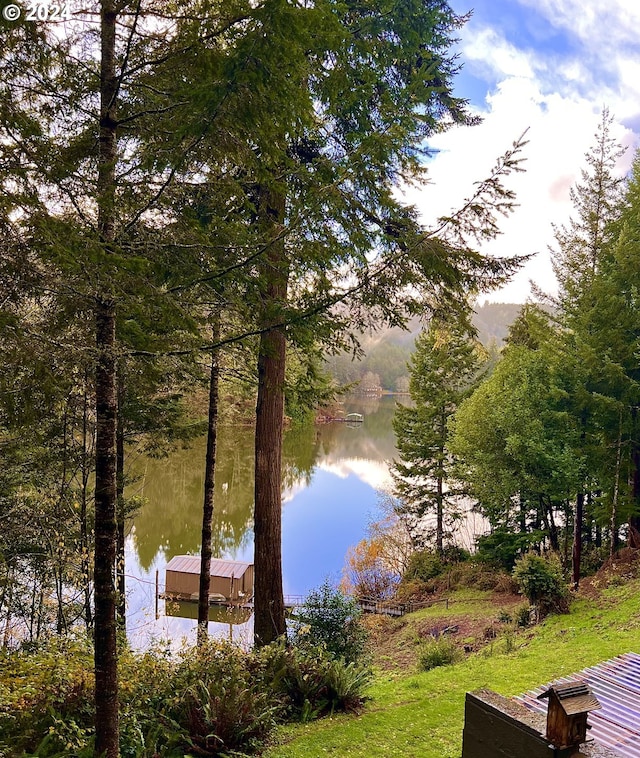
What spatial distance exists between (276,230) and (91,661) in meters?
4.06

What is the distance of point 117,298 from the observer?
2762 millimetres

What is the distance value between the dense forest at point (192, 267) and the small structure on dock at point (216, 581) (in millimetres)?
7461

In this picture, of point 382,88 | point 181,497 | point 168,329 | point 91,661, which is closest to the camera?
point 168,329

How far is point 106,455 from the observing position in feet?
9.96

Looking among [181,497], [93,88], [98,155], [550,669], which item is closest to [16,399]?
[98,155]

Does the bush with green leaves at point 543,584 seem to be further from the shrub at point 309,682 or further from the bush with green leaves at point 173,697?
the shrub at point 309,682

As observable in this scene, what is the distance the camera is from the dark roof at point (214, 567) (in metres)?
14.6

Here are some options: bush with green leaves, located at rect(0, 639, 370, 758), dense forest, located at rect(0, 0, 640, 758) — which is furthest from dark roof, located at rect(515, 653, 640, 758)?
dense forest, located at rect(0, 0, 640, 758)

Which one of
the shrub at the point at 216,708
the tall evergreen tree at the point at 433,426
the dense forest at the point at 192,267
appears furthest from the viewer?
the tall evergreen tree at the point at 433,426

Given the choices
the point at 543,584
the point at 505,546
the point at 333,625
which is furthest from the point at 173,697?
the point at 505,546

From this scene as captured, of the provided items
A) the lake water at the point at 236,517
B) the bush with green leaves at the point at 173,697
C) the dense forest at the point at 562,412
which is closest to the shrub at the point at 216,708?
the bush with green leaves at the point at 173,697

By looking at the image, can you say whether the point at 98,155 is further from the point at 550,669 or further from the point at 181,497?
the point at 181,497

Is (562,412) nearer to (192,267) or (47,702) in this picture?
(192,267)

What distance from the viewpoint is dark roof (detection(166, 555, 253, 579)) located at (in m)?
14.6
